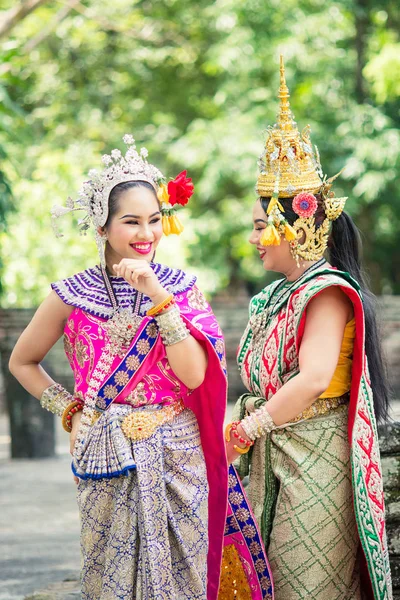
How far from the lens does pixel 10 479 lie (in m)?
7.04

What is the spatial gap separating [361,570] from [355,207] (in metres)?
8.81

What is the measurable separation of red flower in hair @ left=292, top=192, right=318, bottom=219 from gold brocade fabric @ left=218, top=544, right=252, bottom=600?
1.12 meters

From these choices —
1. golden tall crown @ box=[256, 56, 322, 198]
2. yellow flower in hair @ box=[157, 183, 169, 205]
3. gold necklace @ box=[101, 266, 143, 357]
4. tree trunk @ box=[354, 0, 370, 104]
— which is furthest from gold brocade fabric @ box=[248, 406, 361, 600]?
tree trunk @ box=[354, 0, 370, 104]

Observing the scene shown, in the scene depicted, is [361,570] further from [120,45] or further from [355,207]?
[120,45]

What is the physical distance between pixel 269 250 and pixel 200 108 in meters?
11.9

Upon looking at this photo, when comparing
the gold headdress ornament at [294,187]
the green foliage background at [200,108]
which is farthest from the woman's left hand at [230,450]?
the green foliage background at [200,108]

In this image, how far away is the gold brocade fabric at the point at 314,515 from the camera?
10.2 feet

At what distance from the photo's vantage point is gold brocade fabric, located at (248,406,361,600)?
3094 millimetres

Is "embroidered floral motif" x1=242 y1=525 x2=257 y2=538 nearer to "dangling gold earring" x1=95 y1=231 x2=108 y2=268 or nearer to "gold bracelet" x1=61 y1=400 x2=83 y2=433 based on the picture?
"gold bracelet" x1=61 y1=400 x2=83 y2=433

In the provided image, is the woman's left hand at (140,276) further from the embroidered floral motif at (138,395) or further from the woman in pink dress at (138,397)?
the embroidered floral motif at (138,395)

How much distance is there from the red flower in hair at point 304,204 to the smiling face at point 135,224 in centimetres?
46

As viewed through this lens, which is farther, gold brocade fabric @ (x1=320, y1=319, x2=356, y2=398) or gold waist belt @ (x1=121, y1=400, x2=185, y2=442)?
gold brocade fabric @ (x1=320, y1=319, x2=356, y2=398)

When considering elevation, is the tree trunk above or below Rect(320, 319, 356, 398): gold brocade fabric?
above

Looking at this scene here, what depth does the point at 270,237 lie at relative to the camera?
302 centimetres
